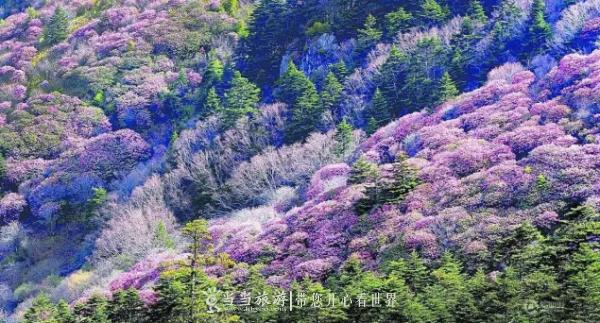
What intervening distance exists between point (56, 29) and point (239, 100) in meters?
32.8

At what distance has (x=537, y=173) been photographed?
3344cm

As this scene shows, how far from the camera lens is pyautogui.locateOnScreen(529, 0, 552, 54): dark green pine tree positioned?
161 feet

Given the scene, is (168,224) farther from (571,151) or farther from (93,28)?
(93,28)

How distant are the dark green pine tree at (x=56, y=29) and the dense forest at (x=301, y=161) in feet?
0.67

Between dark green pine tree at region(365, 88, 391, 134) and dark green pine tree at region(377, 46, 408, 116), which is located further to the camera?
dark green pine tree at region(377, 46, 408, 116)

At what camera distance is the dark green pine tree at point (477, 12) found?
55.6m

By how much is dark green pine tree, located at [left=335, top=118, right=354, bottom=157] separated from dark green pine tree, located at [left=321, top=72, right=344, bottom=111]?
16.7 ft

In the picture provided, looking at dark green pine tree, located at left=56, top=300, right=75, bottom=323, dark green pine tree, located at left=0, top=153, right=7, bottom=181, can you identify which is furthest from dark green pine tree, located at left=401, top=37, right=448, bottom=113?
dark green pine tree, located at left=0, top=153, right=7, bottom=181

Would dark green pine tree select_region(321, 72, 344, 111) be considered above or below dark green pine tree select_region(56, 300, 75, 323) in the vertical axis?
above

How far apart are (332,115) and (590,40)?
16.8 meters

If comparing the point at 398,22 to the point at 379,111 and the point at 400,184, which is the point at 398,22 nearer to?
the point at 379,111

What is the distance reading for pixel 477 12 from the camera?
56.6 m

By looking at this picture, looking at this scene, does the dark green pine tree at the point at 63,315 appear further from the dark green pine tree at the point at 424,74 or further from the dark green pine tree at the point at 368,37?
the dark green pine tree at the point at 368,37

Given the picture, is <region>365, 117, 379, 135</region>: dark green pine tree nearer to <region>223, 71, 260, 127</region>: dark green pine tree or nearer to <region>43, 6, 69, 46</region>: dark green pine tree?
<region>223, 71, 260, 127</region>: dark green pine tree
